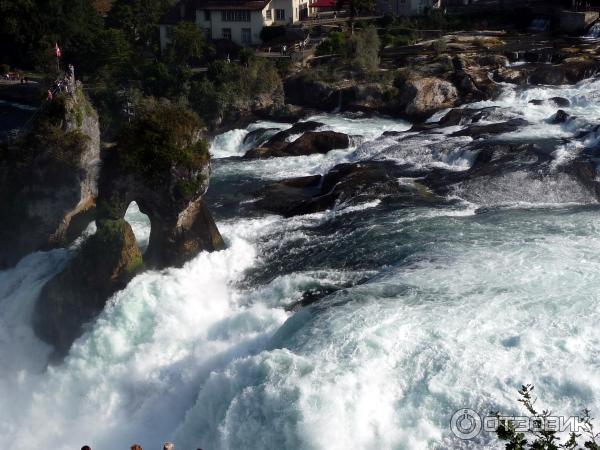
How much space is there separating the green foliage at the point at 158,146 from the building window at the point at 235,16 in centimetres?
4269

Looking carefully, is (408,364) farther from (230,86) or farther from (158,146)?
(230,86)

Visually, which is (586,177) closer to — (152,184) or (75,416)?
(152,184)

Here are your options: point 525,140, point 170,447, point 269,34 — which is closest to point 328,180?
point 525,140

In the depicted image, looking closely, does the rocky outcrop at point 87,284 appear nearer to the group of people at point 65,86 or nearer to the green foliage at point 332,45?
the group of people at point 65,86

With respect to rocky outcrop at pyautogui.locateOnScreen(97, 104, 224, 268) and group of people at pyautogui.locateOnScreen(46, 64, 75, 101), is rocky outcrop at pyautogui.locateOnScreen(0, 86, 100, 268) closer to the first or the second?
group of people at pyautogui.locateOnScreen(46, 64, 75, 101)

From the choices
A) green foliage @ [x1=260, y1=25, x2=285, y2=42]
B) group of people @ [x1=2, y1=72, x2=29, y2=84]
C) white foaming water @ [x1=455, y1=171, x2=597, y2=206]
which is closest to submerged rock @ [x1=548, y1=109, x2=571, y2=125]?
white foaming water @ [x1=455, y1=171, x2=597, y2=206]

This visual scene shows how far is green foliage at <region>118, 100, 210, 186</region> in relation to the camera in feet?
102

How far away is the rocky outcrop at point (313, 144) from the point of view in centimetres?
4838

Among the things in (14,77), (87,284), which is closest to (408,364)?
(87,284)

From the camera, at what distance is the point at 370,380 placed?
23.0m

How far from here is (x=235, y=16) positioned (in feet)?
237

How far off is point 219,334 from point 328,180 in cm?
1597

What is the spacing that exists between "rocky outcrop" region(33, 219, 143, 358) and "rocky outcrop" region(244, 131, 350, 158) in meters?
19.2

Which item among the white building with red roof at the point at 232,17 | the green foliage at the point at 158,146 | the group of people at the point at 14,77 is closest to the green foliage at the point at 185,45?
the white building with red roof at the point at 232,17
